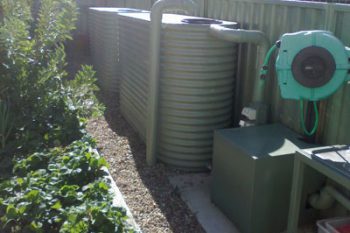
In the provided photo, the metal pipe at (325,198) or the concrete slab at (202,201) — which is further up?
the metal pipe at (325,198)

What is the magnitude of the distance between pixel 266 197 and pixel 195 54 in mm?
1479

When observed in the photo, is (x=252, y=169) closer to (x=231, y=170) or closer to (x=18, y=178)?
(x=231, y=170)

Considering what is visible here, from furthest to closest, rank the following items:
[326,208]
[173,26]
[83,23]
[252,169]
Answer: [83,23]
[173,26]
[326,208]
[252,169]

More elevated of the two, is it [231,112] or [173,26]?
[173,26]

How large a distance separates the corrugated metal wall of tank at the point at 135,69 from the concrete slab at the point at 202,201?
932mm

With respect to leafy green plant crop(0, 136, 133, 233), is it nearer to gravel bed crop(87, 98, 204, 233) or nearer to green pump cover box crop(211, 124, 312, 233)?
gravel bed crop(87, 98, 204, 233)

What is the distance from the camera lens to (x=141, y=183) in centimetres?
402

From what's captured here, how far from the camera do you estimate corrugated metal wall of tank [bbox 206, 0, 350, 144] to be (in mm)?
3016

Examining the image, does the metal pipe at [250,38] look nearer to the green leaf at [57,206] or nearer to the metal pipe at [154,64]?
the metal pipe at [154,64]

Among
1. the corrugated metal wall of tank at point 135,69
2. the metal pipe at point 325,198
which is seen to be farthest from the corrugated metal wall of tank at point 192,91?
the metal pipe at point 325,198

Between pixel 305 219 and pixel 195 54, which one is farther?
pixel 195 54

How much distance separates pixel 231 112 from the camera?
4.34 metres

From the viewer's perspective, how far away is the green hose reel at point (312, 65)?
2.84 m

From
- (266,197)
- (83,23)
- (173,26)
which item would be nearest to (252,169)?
(266,197)
